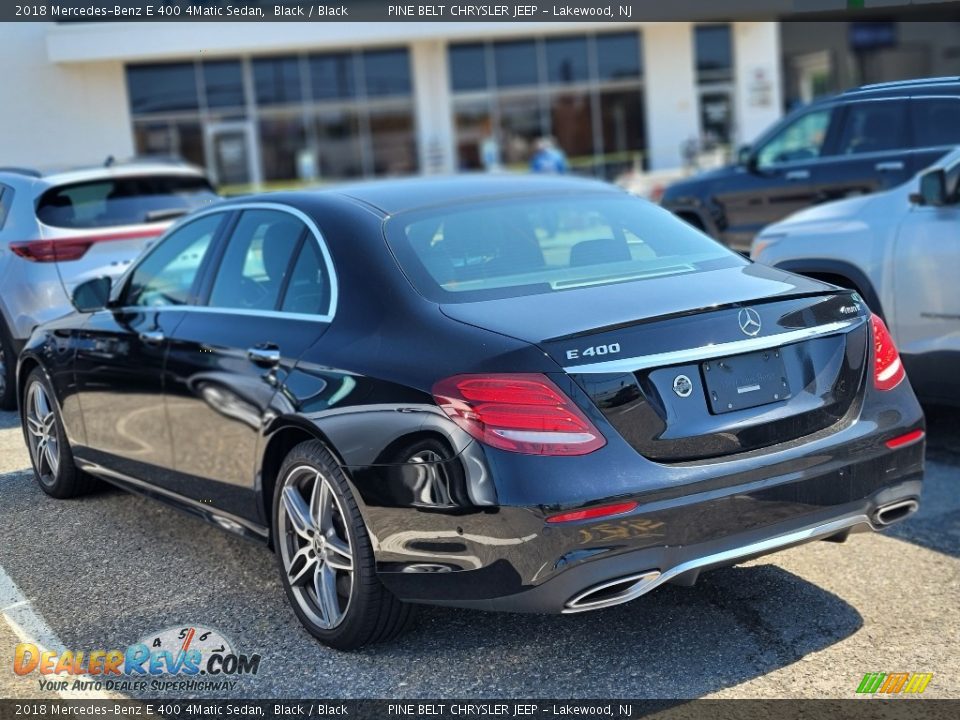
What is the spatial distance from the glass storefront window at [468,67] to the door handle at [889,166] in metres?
23.4

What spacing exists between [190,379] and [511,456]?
180cm

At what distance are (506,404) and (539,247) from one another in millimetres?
1277

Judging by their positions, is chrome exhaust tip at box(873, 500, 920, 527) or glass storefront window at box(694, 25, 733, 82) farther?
glass storefront window at box(694, 25, 733, 82)

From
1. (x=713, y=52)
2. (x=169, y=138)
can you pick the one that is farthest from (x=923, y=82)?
(x=713, y=52)

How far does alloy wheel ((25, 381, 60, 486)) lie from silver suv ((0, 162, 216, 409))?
1.71 m

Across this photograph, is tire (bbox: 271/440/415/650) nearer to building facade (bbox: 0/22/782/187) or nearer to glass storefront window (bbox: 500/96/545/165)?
building facade (bbox: 0/22/782/187)

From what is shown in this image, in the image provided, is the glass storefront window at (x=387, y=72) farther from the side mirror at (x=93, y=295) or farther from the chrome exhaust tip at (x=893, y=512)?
the chrome exhaust tip at (x=893, y=512)

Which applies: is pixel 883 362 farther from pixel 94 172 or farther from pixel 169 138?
pixel 169 138

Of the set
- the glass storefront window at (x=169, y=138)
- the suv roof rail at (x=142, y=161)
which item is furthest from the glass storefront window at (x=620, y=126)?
the suv roof rail at (x=142, y=161)

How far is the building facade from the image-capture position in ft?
94.4

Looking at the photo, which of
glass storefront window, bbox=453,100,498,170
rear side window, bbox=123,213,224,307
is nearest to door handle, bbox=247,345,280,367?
rear side window, bbox=123,213,224,307

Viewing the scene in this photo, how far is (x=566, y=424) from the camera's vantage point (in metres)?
3.37

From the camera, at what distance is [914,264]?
19.4ft

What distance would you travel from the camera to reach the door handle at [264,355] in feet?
13.7
